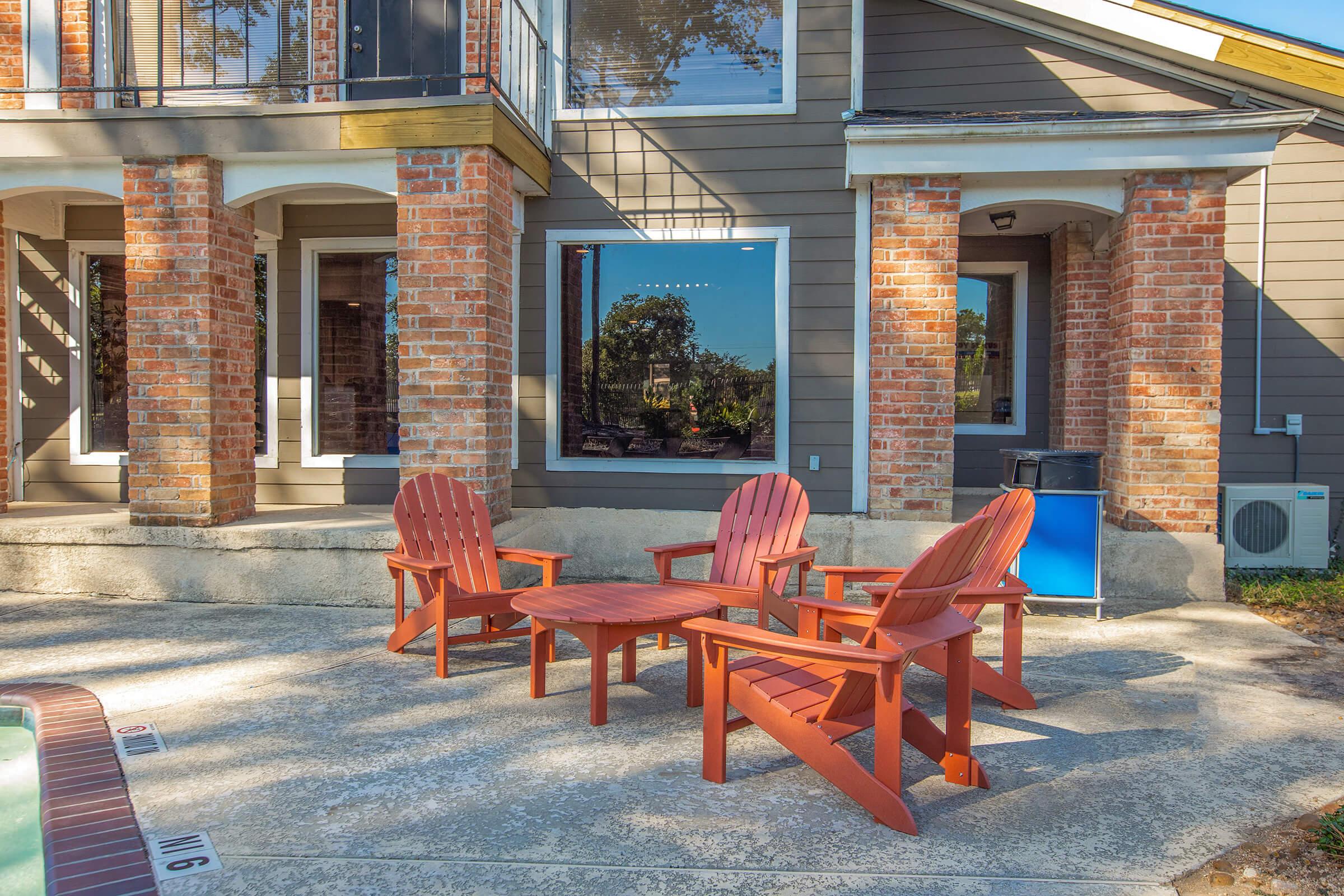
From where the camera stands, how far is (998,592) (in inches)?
150

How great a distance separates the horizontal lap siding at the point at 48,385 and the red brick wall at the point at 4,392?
68cm

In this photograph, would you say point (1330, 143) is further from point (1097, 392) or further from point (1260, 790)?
point (1260, 790)

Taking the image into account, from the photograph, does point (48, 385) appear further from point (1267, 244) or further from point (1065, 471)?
point (1267, 244)

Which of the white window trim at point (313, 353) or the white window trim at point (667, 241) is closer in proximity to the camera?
the white window trim at point (667, 241)

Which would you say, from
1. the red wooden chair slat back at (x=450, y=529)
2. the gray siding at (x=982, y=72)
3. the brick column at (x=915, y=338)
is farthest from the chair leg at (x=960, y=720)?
the gray siding at (x=982, y=72)

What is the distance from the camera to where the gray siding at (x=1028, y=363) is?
25.2ft

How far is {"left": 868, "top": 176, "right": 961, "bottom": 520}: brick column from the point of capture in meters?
6.08

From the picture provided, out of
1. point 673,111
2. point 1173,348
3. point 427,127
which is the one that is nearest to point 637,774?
point 427,127

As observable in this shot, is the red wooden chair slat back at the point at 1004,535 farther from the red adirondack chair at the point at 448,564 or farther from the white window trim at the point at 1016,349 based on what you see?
the white window trim at the point at 1016,349

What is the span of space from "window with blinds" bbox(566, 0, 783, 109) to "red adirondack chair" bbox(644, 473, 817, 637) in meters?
3.23

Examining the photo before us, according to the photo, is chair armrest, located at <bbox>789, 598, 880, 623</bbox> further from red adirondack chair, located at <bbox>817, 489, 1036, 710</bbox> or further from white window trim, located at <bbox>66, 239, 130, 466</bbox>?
white window trim, located at <bbox>66, 239, 130, 466</bbox>

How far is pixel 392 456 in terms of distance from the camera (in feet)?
23.8

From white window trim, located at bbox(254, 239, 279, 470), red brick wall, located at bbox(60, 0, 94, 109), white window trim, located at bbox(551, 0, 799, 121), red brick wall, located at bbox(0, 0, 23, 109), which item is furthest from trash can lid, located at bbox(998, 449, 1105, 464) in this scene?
red brick wall, located at bbox(0, 0, 23, 109)

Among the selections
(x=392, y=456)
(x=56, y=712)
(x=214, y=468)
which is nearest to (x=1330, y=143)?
(x=392, y=456)
